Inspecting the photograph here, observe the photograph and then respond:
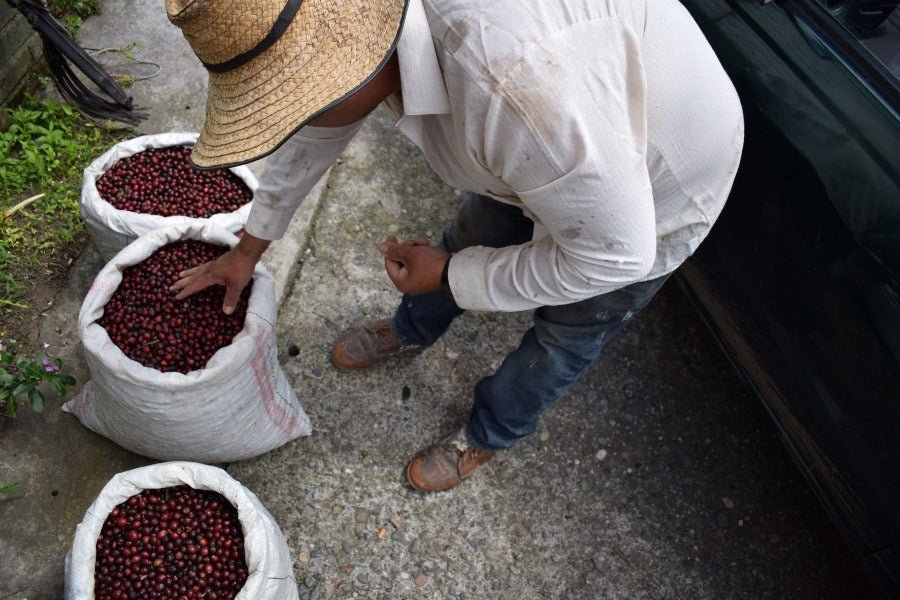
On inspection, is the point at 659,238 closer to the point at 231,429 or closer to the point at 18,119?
the point at 231,429

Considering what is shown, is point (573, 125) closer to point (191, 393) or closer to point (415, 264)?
point (415, 264)

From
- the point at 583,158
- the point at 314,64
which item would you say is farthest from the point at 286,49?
the point at 583,158

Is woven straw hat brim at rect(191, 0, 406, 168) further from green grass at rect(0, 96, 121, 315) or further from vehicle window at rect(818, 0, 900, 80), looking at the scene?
green grass at rect(0, 96, 121, 315)

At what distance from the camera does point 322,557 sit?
7.71 feet

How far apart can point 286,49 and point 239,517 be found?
4.01 ft

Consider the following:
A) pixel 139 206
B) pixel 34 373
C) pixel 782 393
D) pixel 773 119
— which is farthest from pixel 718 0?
pixel 34 373

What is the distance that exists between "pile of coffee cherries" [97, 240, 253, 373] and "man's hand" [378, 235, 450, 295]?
57 centimetres

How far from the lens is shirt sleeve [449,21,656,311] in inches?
46.3

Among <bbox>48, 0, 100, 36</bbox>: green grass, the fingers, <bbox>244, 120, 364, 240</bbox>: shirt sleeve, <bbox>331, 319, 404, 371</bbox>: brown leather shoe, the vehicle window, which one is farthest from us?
<bbox>48, 0, 100, 36</bbox>: green grass

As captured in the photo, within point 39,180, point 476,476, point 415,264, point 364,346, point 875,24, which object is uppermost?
point 875,24

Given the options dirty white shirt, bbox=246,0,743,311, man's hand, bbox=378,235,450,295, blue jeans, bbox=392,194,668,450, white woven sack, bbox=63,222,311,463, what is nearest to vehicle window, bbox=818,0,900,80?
dirty white shirt, bbox=246,0,743,311

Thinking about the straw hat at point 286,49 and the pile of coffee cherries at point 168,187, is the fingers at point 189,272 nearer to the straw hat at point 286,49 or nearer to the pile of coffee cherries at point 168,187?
the pile of coffee cherries at point 168,187

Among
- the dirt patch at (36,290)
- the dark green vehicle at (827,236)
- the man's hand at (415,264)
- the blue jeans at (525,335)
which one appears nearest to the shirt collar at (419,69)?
the man's hand at (415,264)

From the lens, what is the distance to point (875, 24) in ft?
6.67
